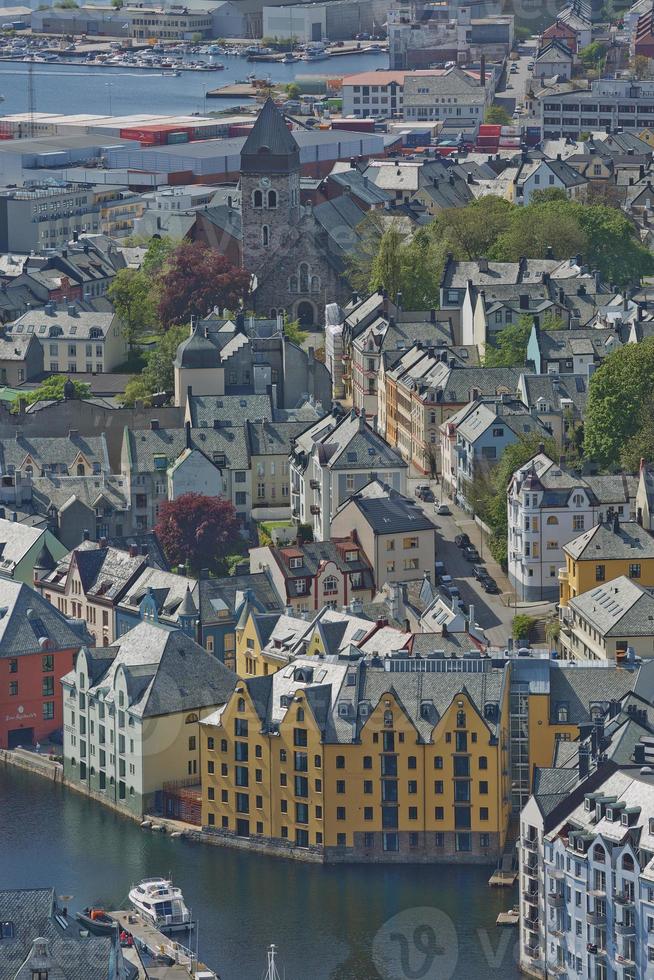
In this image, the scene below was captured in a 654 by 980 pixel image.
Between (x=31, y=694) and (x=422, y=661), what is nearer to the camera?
(x=422, y=661)

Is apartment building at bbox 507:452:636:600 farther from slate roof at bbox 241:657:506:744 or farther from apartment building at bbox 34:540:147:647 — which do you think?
slate roof at bbox 241:657:506:744

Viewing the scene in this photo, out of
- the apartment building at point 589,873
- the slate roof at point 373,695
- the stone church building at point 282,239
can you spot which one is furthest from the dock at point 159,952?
the stone church building at point 282,239

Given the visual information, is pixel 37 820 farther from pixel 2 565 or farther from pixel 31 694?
pixel 2 565

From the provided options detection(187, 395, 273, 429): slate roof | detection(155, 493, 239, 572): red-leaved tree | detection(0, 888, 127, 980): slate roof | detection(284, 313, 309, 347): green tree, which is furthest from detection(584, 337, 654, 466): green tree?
detection(0, 888, 127, 980): slate roof

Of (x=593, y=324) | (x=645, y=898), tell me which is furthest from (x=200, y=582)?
(x=593, y=324)

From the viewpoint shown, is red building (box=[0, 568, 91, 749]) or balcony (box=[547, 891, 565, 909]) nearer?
balcony (box=[547, 891, 565, 909])

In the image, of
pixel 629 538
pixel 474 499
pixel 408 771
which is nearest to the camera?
pixel 408 771

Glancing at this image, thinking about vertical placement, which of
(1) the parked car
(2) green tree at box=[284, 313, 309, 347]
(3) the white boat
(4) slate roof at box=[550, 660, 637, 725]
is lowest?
(3) the white boat
